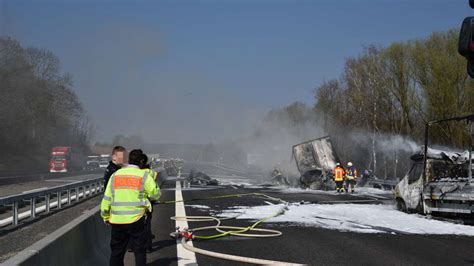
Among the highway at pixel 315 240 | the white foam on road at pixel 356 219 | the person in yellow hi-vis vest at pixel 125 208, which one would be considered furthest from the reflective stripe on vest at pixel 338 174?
the person in yellow hi-vis vest at pixel 125 208

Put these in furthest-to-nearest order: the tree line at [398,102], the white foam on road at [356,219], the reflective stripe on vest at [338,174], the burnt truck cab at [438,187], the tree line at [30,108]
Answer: the tree line at [30,108], the tree line at [398,102], the reflective stripe on vest at [338,174], the burnt truck cab at [438,187], the white foam on road at [356,219]

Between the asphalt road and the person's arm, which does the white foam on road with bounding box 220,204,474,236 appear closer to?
the asphalt road

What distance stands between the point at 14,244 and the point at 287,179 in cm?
2896

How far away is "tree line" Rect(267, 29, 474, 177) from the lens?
37625mm

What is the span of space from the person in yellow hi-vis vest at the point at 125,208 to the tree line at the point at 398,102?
33.4 meters

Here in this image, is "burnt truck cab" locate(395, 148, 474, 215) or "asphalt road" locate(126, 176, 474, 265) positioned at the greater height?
"burnt truck cab" locate(395, 148, 474, 215)

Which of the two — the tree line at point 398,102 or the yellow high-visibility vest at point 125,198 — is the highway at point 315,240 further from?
the tree line at point 398,102

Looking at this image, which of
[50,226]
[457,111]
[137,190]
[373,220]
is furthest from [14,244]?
[457,111]

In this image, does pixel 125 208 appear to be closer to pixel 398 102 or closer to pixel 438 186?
pixel 438 186

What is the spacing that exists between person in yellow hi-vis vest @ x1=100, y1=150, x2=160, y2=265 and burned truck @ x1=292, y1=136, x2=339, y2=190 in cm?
2427

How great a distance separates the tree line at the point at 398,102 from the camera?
37625 millimetres

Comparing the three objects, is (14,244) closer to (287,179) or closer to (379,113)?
(287,179)

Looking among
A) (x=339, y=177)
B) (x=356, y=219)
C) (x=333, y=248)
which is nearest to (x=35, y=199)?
(x=333, y=248)

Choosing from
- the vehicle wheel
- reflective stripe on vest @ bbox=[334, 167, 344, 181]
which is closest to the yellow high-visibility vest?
the vehicle wheel
